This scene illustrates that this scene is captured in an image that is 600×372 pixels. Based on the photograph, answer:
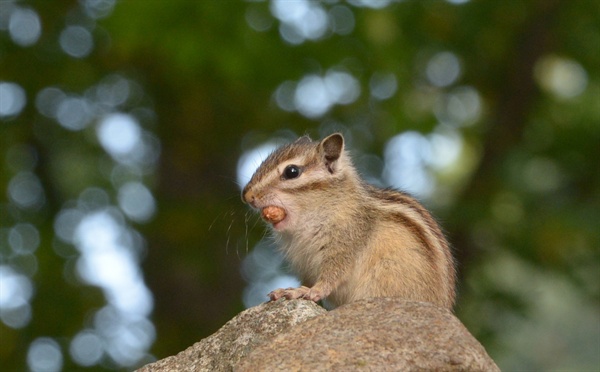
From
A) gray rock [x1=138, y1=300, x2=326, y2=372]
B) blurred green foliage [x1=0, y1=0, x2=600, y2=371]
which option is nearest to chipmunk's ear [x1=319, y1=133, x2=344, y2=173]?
gray rock [x1=138, y1=300, x2=326, y2=372]

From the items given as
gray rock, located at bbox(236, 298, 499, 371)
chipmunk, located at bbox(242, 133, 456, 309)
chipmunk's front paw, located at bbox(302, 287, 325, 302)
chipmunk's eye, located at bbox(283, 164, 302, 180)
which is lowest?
gray rock, located at bbox(236, 298, 499, 371)

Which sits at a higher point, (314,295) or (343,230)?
(343,230)

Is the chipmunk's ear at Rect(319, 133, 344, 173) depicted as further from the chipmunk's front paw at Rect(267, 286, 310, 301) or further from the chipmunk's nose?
the chipmunk's front paw at Rect(267, 286, 310, 301)

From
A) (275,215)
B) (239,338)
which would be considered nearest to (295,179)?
(275,215)

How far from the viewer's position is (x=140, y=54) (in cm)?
1132

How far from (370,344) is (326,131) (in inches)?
322

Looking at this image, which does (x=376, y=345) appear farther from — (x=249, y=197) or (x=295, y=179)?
(x=295, y=179)

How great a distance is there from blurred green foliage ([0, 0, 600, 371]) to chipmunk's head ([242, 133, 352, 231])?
3.72 metres

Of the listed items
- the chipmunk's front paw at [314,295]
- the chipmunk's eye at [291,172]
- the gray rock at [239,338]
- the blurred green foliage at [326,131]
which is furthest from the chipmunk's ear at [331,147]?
the blurred green foliage at [326,131]

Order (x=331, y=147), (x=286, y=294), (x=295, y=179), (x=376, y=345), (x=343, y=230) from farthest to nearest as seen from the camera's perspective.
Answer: (x=331, y=147) → (x=295, y=179) → (x=343, y=230) → (x=286, y=294) → (x=376, y=345)

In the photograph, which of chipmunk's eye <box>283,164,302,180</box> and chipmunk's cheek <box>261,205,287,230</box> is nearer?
chipmunk's cheek <box>261,205,287,230</box>

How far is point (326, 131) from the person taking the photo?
12.1 m

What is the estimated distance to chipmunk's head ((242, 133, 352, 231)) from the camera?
20.0 feet

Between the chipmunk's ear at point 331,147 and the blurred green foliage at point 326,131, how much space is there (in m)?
3.70
